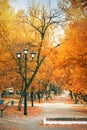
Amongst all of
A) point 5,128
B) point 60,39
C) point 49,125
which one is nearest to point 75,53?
point 49,125

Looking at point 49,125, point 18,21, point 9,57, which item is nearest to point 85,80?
point 49,125

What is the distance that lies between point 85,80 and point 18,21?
11720mm

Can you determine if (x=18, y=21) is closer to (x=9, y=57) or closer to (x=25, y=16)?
(x=25, y=16)

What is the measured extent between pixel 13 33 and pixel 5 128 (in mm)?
15719

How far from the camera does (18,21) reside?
3353 centimetres

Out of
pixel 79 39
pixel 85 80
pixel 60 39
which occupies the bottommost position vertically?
pixel 85 80

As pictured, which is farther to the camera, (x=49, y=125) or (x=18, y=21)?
(x=18, y=21)

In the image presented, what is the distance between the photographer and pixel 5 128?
19984mm

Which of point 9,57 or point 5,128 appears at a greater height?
point 9,57

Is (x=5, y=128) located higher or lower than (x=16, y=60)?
lower

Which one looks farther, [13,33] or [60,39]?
[13,33]

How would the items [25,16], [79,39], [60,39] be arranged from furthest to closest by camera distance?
1. [25,16]
2. [60,39]
3. [79,39]

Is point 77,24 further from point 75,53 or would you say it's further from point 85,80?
A: point 85,80

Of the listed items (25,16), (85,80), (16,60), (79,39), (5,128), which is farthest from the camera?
(16,60)
